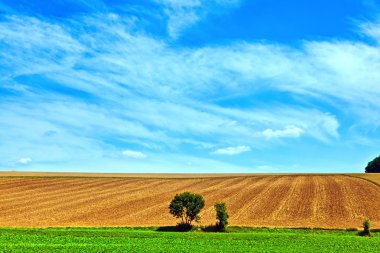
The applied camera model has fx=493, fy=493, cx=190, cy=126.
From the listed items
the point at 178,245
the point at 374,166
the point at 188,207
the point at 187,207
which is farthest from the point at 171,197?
the point at 374,166

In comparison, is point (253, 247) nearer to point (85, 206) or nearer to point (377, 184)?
point (85, 206)

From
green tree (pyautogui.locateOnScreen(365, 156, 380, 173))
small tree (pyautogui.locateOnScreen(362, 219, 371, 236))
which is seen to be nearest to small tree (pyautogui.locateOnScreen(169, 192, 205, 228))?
small tree (pyautogui.locateOnScreen(362, 219, 371, 236))

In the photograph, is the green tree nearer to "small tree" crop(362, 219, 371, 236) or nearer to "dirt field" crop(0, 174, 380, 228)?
"dirt field" crop(0, 174, 380, 228)

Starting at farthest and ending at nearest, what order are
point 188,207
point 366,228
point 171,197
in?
point 171,197, point 188,207, point 366,228

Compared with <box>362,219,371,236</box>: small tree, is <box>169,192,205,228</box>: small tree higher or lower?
higher

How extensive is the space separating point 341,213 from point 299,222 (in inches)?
368

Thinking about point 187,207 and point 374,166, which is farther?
point 374,166

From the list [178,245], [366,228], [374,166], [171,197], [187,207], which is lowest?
[178,245]

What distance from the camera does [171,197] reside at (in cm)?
10050

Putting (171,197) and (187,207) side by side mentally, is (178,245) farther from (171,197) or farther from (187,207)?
(171,197)

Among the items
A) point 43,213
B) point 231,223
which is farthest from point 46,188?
point 231,223

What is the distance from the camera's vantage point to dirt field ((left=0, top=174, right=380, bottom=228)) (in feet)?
258

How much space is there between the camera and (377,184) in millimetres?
112438

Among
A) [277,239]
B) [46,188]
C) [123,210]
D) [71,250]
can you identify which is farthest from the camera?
[46,188]
